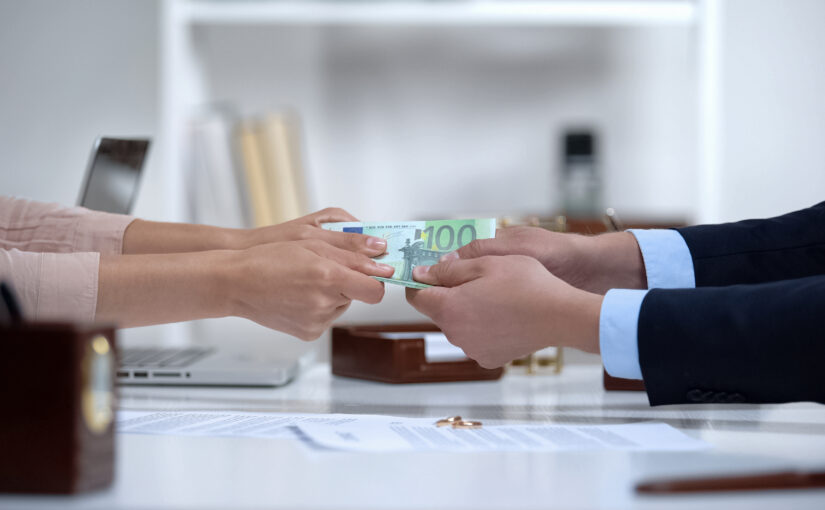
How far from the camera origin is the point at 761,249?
1065 millimetres

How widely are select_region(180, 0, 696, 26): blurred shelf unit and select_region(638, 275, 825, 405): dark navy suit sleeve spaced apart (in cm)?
130

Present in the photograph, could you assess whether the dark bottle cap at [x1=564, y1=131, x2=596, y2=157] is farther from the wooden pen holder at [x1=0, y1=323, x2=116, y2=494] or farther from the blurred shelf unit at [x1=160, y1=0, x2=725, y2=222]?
the wooden pen holder at [x1=0, y1=323, x2=116, y2=494]

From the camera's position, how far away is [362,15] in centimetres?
197

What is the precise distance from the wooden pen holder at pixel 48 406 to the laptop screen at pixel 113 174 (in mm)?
788

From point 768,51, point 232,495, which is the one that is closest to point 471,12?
point 768,51

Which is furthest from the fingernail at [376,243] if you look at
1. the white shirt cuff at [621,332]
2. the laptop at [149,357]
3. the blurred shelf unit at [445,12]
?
the blurred shelf unit at [445,12]

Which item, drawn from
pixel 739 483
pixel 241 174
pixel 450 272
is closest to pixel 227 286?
pixel 450 272

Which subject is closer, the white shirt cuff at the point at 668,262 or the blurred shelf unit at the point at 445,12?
the white shirt cuff at the point at 668,262

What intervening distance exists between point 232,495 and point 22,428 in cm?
14

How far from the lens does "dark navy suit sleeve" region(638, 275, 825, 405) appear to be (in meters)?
0.75

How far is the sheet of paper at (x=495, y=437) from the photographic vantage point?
0.71 metres

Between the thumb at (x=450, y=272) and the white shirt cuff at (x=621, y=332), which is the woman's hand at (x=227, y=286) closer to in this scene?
the thumb at (x=450, y=272)

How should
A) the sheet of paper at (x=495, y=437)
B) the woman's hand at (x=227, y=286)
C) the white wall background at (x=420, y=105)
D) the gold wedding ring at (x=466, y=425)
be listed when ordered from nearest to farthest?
the sheet of paper at (x=495, y=437)
the gold wedding ring at (x=466, y=425)
the woman's hand at (x=227, y=286)
the white wall background at (x=420, y=105)

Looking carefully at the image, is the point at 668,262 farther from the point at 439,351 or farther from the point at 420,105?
the point at 420,105
